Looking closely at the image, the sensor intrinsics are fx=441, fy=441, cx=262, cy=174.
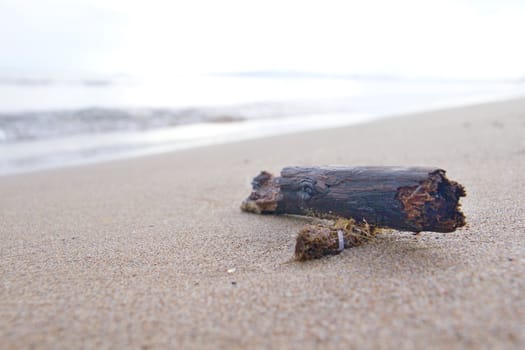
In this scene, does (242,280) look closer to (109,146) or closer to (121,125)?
(109,146)

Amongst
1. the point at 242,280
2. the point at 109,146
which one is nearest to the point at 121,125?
the point at 109,146

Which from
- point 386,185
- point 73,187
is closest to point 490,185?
point 386,185

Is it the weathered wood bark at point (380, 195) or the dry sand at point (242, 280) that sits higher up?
the weathered wood bark at point (380, 195)

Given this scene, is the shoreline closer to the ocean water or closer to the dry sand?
the ocean water

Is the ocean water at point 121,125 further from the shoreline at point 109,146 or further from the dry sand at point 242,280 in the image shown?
the dry sand at point 242,280

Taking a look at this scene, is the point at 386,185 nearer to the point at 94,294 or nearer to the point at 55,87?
the point at 94,294

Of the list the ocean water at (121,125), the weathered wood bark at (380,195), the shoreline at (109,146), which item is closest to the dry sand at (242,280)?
the weathered wood bark at (380,195)
